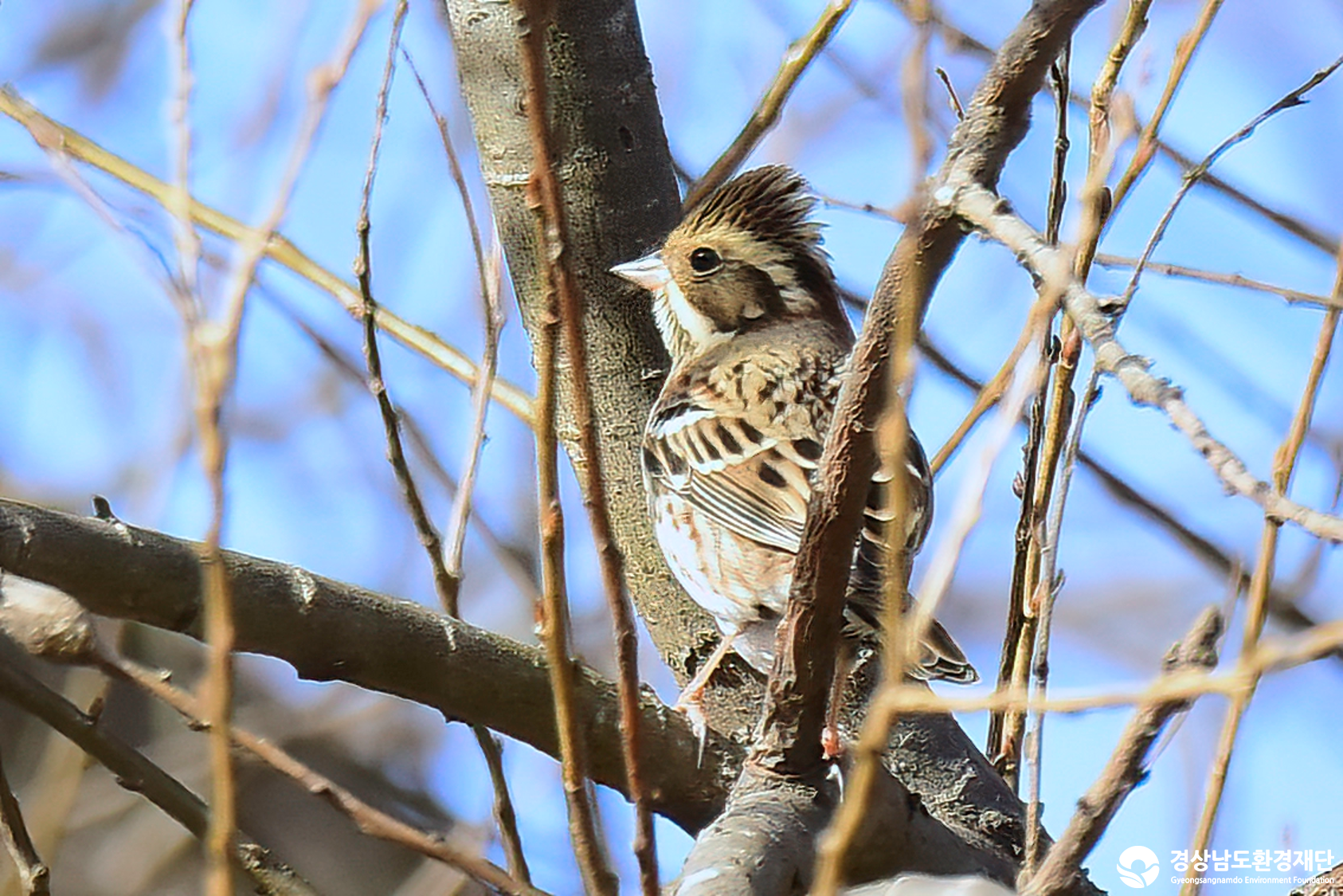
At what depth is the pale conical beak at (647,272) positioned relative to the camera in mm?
3920

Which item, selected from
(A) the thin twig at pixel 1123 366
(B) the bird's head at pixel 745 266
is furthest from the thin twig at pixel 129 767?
(B) the bird's head at pixel 745 266

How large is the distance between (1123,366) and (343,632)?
5.01 ft

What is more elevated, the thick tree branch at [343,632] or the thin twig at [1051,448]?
the thin twig at [1051,448]

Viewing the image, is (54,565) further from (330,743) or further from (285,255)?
(330,743)

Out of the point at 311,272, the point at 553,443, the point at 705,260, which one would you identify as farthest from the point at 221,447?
the point at 705,260

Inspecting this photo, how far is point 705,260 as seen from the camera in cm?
449

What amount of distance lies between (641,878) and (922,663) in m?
1.55

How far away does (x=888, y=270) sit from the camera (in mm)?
1988

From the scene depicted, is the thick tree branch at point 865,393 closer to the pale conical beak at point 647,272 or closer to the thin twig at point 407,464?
the thin twig at point 407,464

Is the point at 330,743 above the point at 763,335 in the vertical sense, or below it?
below

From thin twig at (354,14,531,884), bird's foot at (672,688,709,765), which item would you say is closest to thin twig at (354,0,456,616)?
thin twig at (354,14,531,884)

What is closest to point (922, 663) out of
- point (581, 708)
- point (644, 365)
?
point (581, 708)

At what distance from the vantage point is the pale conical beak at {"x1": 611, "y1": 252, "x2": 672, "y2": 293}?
12.9 ft

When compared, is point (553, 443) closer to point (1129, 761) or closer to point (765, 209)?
point (1129, 761)
